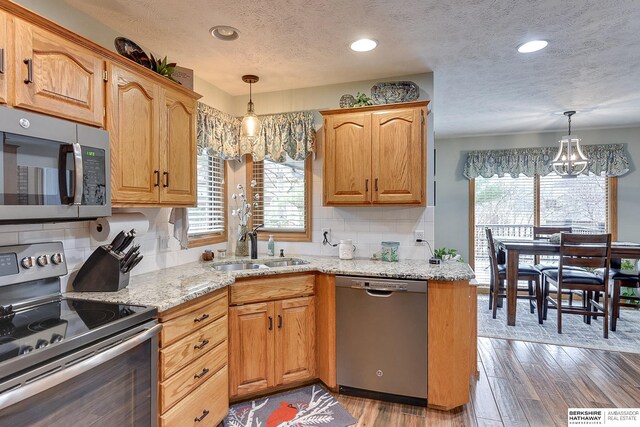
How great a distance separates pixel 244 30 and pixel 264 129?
1.13 metres

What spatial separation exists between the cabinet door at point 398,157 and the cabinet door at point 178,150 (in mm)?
1371

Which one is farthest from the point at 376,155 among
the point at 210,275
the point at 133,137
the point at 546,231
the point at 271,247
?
the point at 546,231

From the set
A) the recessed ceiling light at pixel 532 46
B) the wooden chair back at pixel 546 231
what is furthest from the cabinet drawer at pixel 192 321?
the wooden chair back at pixel 546 231

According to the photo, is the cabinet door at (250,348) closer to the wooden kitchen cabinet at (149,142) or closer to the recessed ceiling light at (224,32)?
the wooden kitchen cabinet at (149,142)

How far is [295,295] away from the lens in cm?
256

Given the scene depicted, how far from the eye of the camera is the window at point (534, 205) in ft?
16.7

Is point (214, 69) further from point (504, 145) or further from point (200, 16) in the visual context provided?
point (504, 145)

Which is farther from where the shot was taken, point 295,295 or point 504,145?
point 504,145

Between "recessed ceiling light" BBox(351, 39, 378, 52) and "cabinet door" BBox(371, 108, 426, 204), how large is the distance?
0.49 meters

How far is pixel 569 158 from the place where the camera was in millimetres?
4188

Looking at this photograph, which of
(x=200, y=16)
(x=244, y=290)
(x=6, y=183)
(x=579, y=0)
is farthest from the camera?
(x=244, y=290)

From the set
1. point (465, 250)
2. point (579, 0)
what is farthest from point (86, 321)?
point (465, 250)

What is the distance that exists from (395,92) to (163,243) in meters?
2.20

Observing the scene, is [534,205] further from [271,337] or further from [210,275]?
[210,275]
